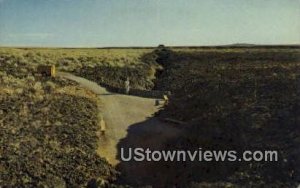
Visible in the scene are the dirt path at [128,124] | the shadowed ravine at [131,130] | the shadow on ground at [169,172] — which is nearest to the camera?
the shadow on ground at [169,172]

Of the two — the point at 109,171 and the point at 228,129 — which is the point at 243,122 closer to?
the point at 228,129

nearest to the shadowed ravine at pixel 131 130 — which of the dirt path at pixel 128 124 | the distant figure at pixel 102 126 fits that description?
the dirt path at pixel 128 124

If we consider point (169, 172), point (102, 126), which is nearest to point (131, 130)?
point (102, 126)

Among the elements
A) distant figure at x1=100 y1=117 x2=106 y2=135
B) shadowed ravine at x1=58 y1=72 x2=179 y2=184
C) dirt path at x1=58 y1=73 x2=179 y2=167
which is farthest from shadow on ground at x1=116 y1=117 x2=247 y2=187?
distant figure at x1=100 y1=117 x2=106 y2=135

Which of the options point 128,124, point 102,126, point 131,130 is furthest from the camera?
point 128,124

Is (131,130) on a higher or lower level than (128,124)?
lower

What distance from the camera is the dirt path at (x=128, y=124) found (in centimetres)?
2208

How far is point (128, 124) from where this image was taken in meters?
24.3

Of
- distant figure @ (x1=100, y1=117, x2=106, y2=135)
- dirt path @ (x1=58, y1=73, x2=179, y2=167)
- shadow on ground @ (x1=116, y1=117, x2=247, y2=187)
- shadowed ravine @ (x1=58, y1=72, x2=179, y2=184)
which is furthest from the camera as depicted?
distant figure @ (x1=100, y1=117, x2=106, y2=135)

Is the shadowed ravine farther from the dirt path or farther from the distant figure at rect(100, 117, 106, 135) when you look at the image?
the distant figure at rect(100, 117, 106, 135)

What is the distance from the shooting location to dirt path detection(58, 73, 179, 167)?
2208 centimetres

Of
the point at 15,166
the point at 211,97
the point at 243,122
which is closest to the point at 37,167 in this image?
the point at 15,166

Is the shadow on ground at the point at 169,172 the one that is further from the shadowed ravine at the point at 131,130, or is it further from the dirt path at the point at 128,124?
the dirt path at the point at 128,124

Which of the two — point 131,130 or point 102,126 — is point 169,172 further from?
point 102,126
